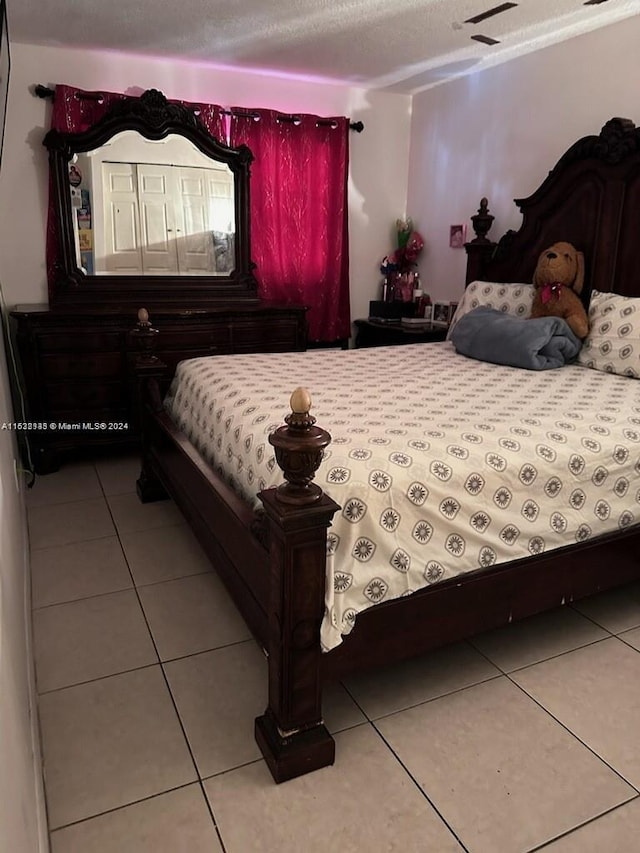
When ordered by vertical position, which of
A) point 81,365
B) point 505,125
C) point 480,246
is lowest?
point 81,365

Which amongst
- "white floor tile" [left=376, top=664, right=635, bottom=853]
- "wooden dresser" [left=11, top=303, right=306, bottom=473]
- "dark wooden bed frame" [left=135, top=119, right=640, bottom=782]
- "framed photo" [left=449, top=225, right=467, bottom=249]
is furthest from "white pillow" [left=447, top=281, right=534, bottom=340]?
"white floor tile" [left=376, top=664, right=635, bottom=853]

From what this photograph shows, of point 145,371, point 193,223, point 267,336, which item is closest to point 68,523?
point 145,371

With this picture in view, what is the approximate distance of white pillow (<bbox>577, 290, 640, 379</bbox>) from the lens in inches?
105

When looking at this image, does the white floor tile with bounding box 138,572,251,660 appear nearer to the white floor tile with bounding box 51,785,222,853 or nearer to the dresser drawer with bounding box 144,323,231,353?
the white floor tile with bounding box 51,785,222,853

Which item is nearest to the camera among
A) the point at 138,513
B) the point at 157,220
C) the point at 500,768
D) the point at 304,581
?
the point at 304,581

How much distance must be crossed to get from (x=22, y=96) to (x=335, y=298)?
2.20 metres

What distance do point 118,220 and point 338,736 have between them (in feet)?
10.3

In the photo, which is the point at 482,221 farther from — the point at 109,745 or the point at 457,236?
the point at 109,745

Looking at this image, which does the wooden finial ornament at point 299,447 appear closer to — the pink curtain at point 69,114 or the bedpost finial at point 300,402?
the bedpost finial at point 300,402

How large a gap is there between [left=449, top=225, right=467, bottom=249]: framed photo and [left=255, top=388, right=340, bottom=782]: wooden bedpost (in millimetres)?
3052

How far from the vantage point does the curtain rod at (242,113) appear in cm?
340

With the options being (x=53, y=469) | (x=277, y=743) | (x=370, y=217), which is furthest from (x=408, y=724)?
(x=370, y=217)

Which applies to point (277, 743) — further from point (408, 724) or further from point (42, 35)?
point (42, 35)

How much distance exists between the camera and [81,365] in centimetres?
343
